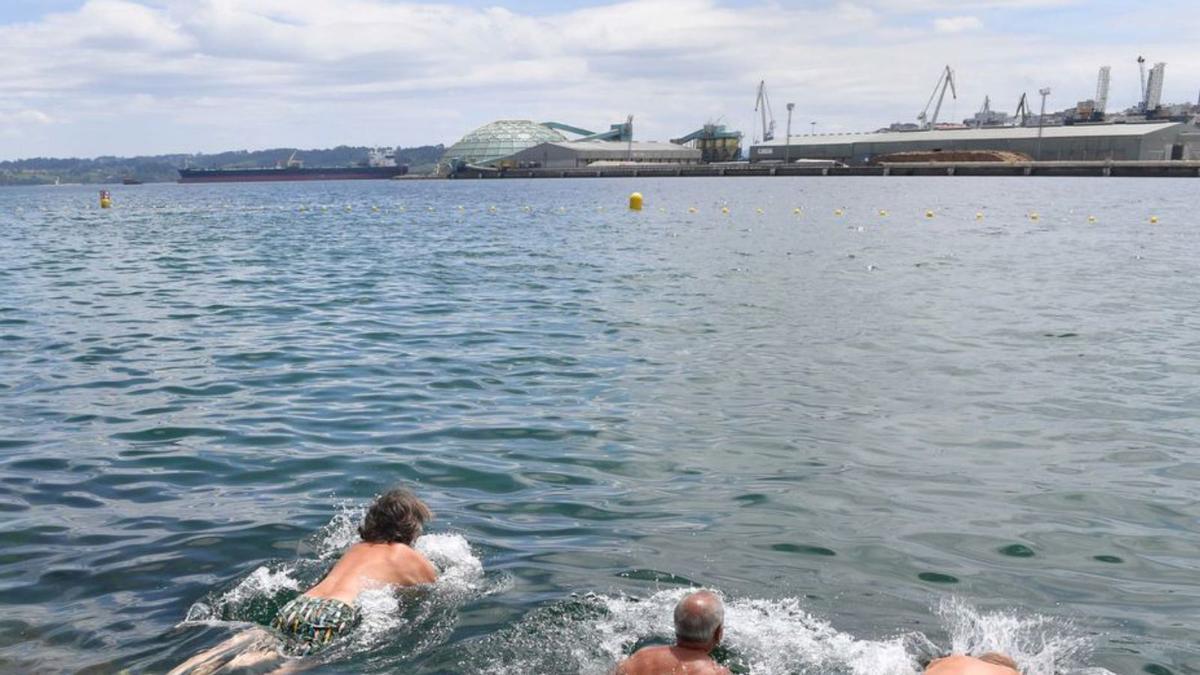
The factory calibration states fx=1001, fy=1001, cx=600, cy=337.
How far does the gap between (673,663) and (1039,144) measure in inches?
6180

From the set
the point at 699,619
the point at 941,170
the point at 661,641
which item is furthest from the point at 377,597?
the point at 941,170

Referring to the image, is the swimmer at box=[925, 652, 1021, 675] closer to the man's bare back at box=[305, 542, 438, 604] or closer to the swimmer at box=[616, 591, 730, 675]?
the swimmer at box=[616, 591, 730, 675]

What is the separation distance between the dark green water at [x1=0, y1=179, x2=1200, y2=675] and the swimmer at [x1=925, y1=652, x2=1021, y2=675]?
795 mm

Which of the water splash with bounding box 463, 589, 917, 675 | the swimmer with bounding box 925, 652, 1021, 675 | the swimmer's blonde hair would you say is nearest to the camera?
the swimmer with bounding box 925, 652, 1021, 675

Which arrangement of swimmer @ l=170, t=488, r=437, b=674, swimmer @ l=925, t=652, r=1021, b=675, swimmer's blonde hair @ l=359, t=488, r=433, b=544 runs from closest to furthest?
1. swimmer @ l=925, t=652, r=1021, b=675
2. swimmer @ l=170, t=488, r=437, b=674
3. swimmer's blonde hair @ l=359, t=488, r=433, b=544

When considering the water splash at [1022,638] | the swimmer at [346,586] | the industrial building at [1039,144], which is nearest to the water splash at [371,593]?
the swimmer at [346,586]

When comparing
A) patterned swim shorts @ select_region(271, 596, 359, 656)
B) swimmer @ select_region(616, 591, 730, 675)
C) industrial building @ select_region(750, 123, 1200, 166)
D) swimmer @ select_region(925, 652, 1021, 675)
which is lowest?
patterned swim shorts @ select_region(271, 596, 359, 656)

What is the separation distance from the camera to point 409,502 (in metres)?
8.21

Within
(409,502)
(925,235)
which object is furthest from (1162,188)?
(409,502)

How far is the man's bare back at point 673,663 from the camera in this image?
5992 millimetres

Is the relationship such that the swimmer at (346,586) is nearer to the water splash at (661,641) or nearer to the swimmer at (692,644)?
the water splash at (661,641)

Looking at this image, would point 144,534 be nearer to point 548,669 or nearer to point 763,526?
point 548,669

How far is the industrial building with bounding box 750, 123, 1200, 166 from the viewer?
452ft

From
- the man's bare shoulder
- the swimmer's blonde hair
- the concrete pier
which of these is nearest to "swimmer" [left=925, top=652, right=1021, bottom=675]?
the man's bare shoulder
